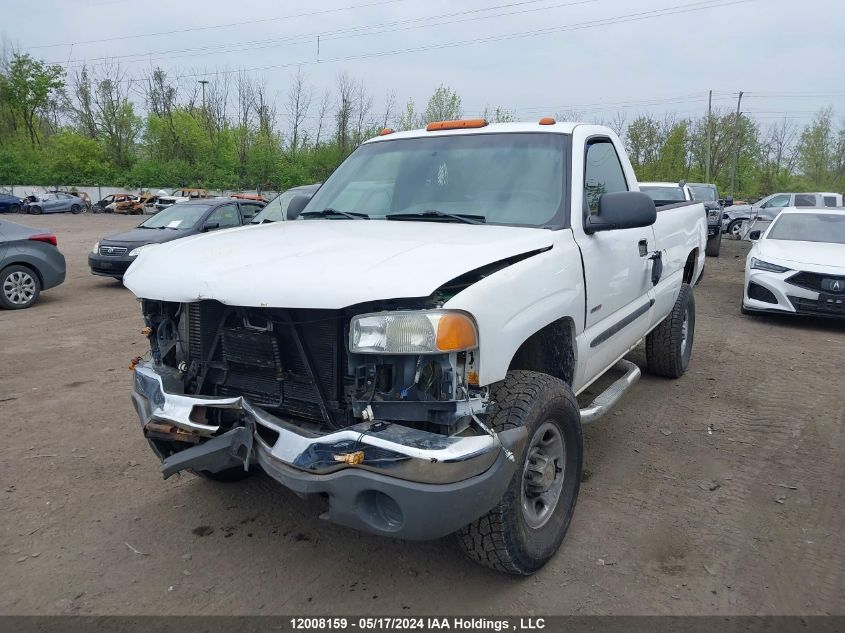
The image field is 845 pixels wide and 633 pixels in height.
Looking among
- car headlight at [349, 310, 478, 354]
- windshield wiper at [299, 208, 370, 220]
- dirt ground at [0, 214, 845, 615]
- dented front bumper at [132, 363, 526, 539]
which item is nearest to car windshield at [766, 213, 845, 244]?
dirt ground at [0, 214, 845, 615]

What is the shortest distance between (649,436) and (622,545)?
1631 millimetres

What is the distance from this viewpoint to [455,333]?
2.44m

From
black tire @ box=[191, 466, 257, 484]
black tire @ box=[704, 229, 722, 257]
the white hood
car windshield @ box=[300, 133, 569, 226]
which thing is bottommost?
black tire @ box=[704, 229, 722, 257]

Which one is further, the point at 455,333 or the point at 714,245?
the point at 714,245

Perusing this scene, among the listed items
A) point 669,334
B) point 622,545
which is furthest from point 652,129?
point 622,545

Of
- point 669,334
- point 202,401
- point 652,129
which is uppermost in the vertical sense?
point 652,129

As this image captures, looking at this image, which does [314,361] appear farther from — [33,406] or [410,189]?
[33,406]

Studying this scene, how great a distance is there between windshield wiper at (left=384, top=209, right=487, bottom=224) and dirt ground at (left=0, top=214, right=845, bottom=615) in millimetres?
1680

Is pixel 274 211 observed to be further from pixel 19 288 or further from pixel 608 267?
pixel 608 267

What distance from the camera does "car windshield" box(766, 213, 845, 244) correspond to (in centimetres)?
923

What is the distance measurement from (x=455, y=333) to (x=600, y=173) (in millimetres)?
2251

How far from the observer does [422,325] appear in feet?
8.02

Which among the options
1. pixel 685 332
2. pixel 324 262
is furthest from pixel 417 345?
pixel 685 332

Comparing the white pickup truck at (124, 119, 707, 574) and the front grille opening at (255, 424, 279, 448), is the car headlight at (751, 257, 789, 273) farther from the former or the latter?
the front grille opening at (255, 424, 279, 448)
